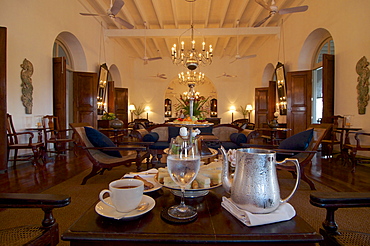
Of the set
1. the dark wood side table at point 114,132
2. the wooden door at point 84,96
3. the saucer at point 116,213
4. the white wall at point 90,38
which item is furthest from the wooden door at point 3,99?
the saucer at point 116,213

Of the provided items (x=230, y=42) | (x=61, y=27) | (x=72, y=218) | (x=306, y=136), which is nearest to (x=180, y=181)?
(x=72, y=218)

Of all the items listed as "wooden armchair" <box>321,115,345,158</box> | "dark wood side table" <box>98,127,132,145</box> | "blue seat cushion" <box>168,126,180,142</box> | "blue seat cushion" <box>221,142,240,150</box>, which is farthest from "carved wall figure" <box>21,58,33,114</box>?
"wooden armchair" <box>321,115,345,158</box>

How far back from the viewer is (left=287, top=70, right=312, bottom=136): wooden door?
668 cm

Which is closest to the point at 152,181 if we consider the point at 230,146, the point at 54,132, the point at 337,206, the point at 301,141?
the point at 337,206

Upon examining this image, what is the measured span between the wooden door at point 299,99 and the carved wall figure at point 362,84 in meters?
2.09

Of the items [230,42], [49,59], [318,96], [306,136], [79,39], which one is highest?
[230,42]

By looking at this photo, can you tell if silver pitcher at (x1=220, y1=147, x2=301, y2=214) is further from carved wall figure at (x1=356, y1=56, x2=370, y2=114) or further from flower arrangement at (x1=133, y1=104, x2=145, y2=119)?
flower arrangement at (x1=133, y1=104, x2=145, y2=119)

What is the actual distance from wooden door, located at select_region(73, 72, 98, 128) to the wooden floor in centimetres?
260

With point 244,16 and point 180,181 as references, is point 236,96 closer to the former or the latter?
point 244,16

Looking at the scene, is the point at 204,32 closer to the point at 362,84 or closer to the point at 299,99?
the point at 299,99

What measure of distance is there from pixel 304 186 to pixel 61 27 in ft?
21.5

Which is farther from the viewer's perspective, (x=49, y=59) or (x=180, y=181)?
(x=49, y=59)

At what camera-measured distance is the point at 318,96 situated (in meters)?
6.86

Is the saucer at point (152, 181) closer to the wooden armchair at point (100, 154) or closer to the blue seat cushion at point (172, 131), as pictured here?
the wooden armchair at point (100, 154)
